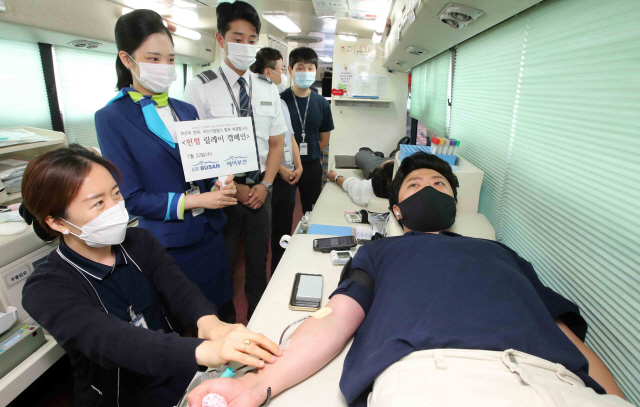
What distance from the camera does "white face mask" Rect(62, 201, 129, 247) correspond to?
42.6 inches

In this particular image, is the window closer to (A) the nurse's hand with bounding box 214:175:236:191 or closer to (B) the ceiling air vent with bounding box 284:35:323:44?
(A) the nurse's hand with bounding box 214:175:236:191

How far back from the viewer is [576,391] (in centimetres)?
74

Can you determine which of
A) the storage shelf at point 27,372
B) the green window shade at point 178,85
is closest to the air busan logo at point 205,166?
the storage shelf at point 27,372

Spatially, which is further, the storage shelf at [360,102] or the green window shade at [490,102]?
the storage shelf at [360,102]

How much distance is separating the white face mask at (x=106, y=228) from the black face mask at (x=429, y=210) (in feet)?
3.69

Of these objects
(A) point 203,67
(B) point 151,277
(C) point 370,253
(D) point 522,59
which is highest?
(A) point 203,67

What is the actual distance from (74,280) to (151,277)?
0.31 meters

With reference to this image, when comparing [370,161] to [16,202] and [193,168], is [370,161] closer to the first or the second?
[193,168]

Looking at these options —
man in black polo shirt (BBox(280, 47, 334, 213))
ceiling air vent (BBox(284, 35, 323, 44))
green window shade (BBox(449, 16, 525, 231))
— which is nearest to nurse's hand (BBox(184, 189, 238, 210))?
green window shade (BBox(449, 16, 525, 231))

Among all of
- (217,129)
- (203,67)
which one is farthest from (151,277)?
(203,67)

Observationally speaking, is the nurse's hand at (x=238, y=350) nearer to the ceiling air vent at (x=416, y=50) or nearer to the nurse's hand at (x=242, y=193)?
the nurse's hand at (x=242, y=193)

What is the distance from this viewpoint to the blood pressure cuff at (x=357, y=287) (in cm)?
112

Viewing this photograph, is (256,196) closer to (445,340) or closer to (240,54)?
(240,54)

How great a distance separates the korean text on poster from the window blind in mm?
1309
